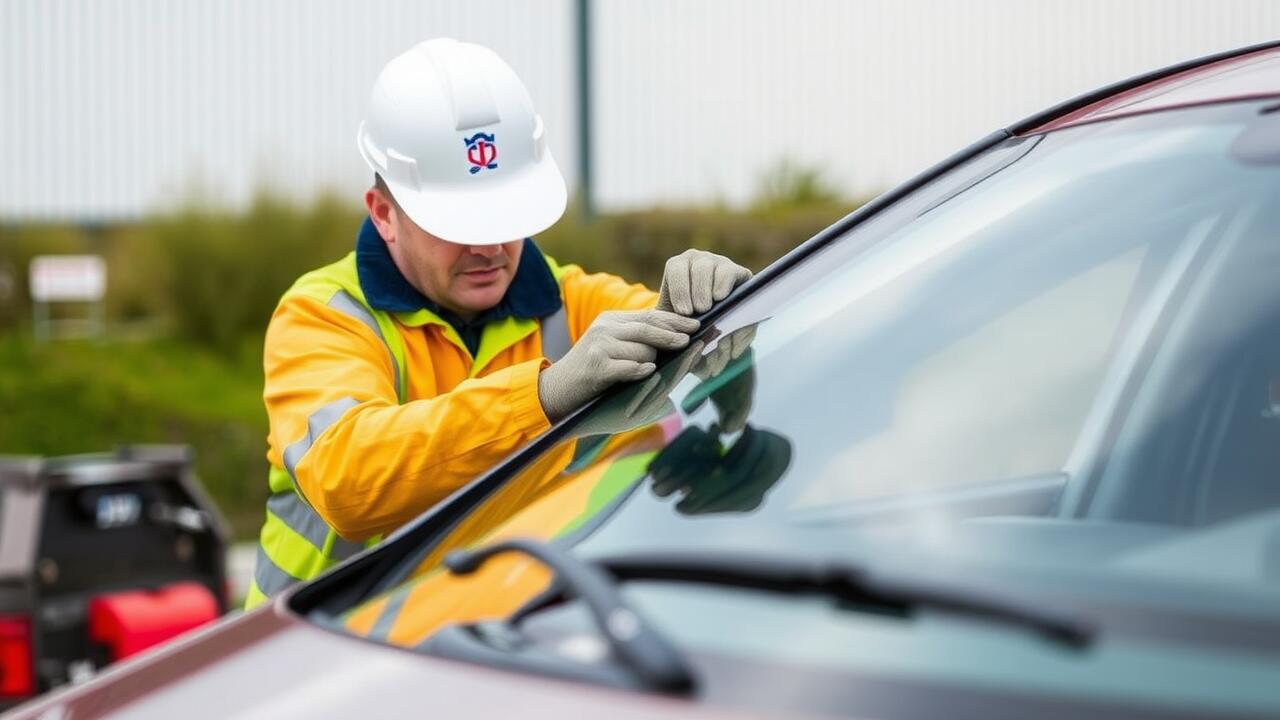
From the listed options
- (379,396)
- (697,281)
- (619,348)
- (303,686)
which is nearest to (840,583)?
(303,686)

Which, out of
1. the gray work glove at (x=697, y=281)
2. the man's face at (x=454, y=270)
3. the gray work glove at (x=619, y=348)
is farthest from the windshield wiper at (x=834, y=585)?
the man's face at (x=454, y=270)

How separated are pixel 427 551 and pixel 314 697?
1.12ft

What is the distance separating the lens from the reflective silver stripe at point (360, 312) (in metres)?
2.51

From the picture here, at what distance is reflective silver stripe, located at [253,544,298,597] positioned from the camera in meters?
2.45

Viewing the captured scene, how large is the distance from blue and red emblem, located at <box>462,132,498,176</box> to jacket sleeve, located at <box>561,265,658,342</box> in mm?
232

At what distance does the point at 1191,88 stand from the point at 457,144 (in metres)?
1.17

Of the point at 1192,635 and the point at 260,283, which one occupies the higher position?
the point at 1192,635

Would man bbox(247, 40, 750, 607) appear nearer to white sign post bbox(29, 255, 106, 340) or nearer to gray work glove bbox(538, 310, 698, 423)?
gray work glove bbox(538, 310, 698, 423)

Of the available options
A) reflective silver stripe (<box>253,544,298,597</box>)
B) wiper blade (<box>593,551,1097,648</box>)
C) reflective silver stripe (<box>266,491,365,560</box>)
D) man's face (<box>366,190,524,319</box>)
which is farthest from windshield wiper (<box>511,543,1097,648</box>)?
man's face (<box>366,190,524,319</box>)

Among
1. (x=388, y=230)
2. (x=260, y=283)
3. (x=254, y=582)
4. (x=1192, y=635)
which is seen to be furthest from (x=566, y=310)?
(x=260, y=283)

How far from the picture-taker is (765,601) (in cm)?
129

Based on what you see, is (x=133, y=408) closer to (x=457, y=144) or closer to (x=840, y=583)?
(x=457, y=144)

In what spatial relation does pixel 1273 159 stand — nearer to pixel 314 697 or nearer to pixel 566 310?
pixel 314 697

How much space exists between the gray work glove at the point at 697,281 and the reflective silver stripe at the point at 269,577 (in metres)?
0.69
